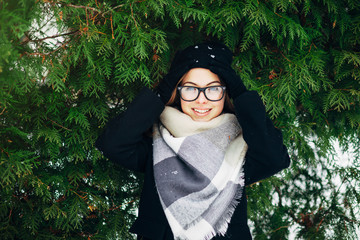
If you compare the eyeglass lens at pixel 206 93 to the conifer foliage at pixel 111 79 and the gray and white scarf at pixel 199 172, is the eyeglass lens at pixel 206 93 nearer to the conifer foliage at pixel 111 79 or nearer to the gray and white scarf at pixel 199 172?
the gray and white scarf at pixel 199 172

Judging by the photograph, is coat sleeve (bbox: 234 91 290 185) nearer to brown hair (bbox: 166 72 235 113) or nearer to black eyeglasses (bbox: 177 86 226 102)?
black eyeglasses (bbox: 177 86 226 102)

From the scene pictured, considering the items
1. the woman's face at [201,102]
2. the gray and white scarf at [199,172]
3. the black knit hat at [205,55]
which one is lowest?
the gray and white scarf at [199,172]

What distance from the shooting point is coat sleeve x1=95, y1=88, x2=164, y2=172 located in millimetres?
2135

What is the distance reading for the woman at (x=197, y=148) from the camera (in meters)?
2.14

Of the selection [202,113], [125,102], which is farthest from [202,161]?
[125,102]

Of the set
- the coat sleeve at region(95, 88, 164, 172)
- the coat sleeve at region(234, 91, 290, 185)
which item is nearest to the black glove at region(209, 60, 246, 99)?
the coat sleeve at region(234, 91, 290, 185)

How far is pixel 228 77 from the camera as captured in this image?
2.22 metres

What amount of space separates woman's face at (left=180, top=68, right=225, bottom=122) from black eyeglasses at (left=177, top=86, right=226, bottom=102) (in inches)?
0.7

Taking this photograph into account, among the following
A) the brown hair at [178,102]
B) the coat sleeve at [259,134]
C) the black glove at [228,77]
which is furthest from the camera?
the brown hair at [178,102]

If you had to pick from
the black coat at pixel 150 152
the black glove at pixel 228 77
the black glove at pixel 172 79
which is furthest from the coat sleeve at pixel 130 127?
the black glove at pixel 228 77

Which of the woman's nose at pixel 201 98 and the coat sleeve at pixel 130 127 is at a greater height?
the woman's nose at pixel 201 98

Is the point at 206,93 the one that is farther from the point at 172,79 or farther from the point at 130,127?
the point at 130,127

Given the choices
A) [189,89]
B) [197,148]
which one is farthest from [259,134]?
[189,89]

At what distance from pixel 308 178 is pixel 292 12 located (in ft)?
5.00
